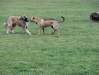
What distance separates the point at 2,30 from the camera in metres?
15.9

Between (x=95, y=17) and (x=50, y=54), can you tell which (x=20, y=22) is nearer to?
(x=50, y=54)

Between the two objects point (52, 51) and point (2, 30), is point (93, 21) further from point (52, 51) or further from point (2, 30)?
point (52, 51)

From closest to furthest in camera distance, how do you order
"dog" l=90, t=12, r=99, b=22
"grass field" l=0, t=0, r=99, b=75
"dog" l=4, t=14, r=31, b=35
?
1. "grass field" l=0, t=0, r=99, b=75
2. "dog" l=4, t=14, r=31, b=35
3. "dog" l=90, t=12, r=99, b=22

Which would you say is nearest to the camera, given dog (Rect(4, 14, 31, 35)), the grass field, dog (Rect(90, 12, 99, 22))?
the grass field

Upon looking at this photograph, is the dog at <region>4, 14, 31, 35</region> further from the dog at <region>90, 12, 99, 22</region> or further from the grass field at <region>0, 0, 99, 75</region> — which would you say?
the dog at <region>90, 12, 99, 22</region>

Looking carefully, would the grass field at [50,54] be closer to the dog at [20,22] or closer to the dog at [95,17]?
the dog at [20,22]

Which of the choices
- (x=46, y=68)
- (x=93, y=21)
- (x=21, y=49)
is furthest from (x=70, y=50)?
(x=93, y=21)

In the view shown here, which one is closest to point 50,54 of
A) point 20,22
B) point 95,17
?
point 20,22

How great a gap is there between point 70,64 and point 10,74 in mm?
1762

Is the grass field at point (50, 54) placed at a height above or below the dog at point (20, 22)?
below

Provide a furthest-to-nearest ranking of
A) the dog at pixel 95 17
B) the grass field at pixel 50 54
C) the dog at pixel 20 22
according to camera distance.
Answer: the dog at pixel 95 17 → the dog at pixel 20 22 → the grass field at pixel 50 54

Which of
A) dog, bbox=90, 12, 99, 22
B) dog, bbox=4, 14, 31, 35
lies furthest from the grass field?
dog, bbox=90, 12, 99, 22

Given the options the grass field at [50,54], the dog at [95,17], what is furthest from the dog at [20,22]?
the dog at [95,17]

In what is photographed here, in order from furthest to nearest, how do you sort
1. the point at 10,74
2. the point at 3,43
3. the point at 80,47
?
the point at 3,43 → the point at 80,47 → the point at 10,74
